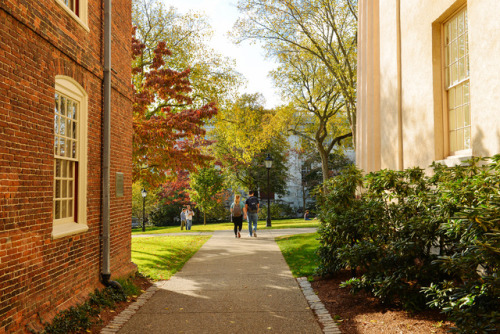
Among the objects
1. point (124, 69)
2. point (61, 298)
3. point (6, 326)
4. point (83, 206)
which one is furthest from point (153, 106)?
point (6, 326)

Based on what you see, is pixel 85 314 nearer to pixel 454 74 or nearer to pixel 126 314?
pixel 126 314

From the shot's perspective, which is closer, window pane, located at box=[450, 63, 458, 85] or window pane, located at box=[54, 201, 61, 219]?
window pane, located at box=[54, 201, 61, 219]

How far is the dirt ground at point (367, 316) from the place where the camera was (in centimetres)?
508

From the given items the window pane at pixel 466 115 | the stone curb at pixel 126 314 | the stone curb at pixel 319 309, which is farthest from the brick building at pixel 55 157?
the window pane at pixel 466 115

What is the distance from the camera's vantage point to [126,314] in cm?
641

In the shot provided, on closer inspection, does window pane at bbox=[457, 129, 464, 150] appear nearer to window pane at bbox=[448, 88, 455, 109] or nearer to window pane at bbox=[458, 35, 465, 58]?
window pane at bbox=[448, 88, 455, 109]

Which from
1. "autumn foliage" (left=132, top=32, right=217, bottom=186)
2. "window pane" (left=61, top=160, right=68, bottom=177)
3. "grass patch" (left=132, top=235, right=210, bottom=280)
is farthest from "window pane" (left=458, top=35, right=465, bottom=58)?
"autumn foliage" (left=132, top=32, right=217, bottom=186)

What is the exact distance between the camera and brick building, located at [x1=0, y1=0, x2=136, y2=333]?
468 centimetres

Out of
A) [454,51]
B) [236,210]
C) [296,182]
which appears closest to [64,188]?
[454,51]

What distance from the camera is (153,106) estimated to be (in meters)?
16.1

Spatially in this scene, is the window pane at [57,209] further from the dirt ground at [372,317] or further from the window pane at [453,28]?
the window pane at [453,28]

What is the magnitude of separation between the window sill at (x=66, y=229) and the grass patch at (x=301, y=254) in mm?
4167

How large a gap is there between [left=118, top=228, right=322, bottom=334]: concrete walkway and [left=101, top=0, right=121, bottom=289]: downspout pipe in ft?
3.43

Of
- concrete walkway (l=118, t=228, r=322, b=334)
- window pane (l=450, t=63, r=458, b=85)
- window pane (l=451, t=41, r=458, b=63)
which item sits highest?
window pane (l=451, t=41, r=458, b=63)
